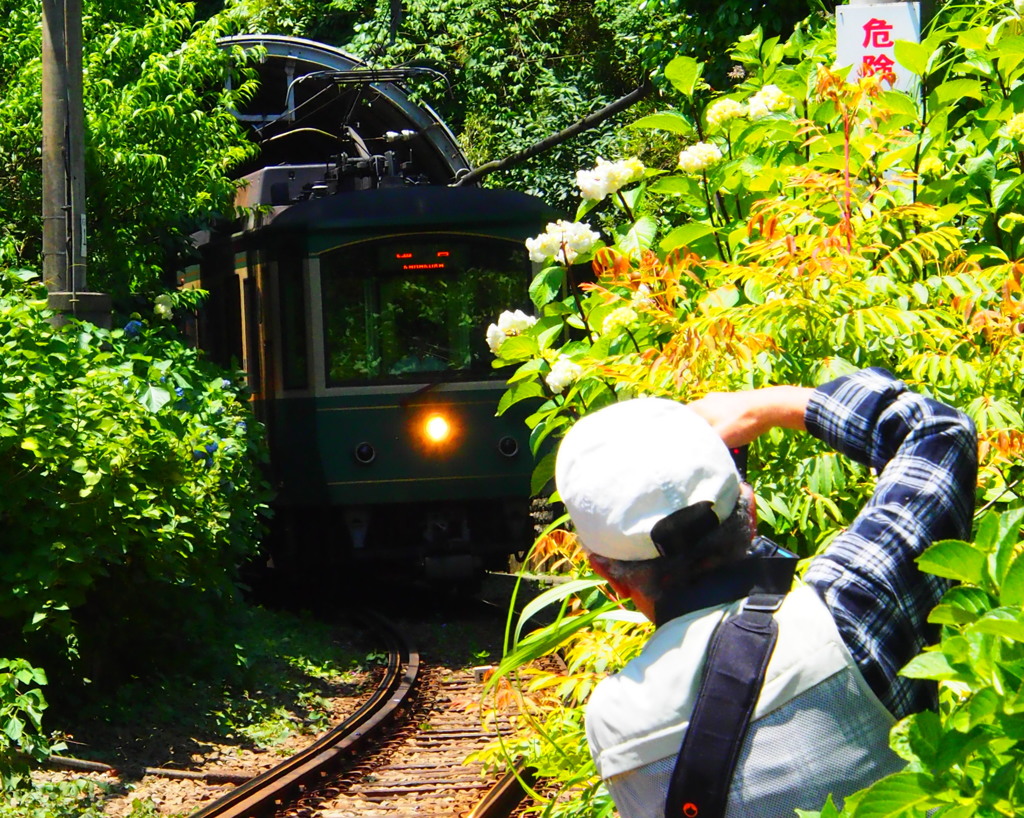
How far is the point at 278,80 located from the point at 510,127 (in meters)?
5.20

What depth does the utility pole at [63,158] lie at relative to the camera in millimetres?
8492

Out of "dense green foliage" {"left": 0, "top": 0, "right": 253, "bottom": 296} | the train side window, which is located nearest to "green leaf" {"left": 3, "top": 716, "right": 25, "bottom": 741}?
"dense green foliage" {"left": 0, "top": 0, "right": 253, "bottom": 296}

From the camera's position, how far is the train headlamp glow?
10609 millimetres

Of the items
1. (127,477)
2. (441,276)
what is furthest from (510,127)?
(127,477)

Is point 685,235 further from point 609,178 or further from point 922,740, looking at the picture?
point 922,740

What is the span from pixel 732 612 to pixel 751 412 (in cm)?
38

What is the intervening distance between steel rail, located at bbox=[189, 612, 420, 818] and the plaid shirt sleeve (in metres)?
4.37

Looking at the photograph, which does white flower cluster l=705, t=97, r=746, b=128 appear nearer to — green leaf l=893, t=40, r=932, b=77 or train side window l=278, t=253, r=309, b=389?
green leaf l=893, t=40, r=932, b=77

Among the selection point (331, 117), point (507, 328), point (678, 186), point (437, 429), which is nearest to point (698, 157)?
point (678, 186)

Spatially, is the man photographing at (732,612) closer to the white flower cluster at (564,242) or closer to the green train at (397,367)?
the white flower cluster at (564,242)

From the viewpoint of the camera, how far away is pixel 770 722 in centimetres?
154

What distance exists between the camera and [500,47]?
848 inches

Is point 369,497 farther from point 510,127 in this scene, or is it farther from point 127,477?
point 510,127

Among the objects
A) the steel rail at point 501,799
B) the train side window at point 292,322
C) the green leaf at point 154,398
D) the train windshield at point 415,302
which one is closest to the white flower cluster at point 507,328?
the steel rail at point 501,799
